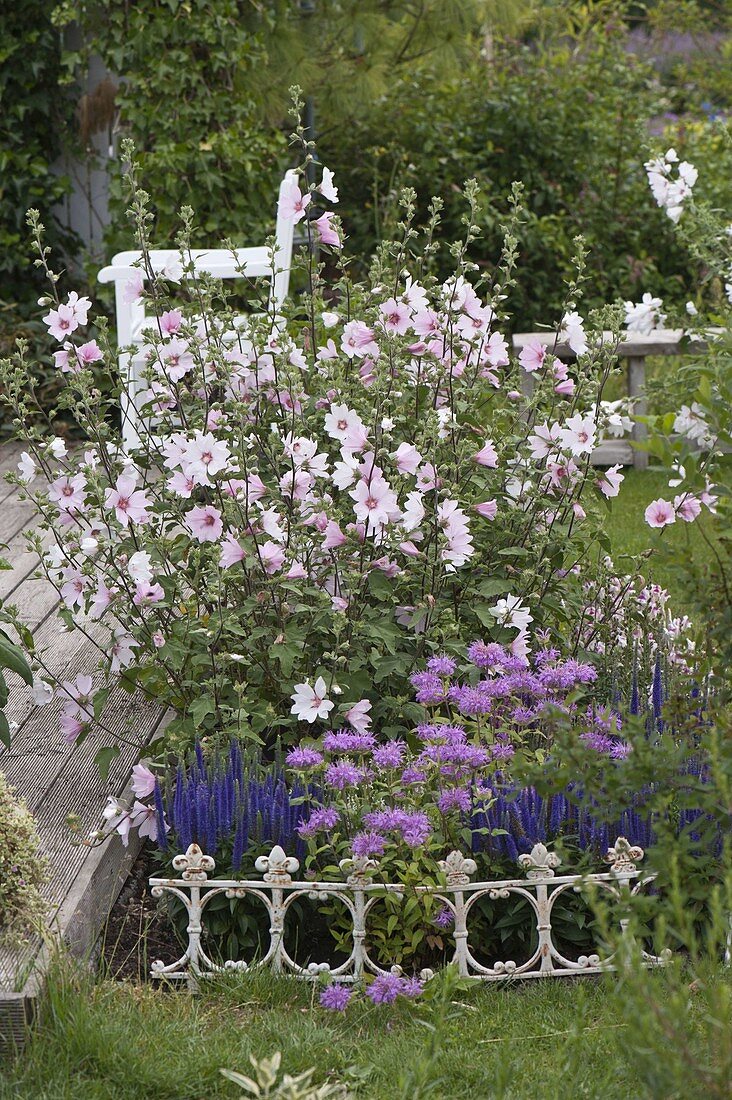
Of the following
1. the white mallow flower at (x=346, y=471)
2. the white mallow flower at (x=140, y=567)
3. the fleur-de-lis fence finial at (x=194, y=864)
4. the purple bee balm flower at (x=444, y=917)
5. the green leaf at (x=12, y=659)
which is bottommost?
the purple bee balm flower at (x=444, y=917)

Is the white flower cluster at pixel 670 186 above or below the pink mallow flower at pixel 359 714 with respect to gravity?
above

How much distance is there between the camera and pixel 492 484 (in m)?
3.14

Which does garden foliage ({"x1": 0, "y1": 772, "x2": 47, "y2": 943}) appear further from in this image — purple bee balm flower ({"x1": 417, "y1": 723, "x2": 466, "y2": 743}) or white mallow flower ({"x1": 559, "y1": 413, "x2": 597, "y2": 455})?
white mallow flower ({"x1": 559, "y1": 413, "x2": 597, "y2": 455})

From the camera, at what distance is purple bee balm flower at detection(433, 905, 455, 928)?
2.45 m

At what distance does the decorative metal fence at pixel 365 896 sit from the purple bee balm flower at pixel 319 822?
0.18 feet

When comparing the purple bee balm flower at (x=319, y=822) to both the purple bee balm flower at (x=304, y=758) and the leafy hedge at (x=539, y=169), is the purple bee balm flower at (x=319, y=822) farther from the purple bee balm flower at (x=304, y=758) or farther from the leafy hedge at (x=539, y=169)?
the leafy hedge at (x=539, y=169)

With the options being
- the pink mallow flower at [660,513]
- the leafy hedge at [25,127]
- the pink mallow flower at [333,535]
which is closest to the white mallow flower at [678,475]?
the pink mallow flower at [660,513]

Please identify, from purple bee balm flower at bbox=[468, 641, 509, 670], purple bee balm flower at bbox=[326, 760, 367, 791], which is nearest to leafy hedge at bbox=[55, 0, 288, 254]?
purple bee balm flower at bbox=[468, 641, 509, 670]

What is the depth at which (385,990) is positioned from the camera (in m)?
2.34

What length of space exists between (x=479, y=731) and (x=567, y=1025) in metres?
0.62

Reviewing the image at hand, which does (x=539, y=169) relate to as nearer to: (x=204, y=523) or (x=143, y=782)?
(x=204, y=523)

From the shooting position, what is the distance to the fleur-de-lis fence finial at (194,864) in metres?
2.51

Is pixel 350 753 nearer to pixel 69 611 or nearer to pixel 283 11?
pixel 69 611

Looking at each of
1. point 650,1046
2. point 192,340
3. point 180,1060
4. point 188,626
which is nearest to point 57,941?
point 180,1060
